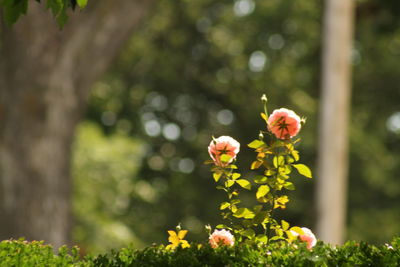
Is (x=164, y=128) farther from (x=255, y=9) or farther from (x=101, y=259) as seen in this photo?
(x=101, y=259)

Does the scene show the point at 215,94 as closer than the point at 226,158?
No

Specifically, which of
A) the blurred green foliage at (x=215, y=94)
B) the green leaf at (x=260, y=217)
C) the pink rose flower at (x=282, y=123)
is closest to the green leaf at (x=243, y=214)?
the green leaf at (x=260, y=217)

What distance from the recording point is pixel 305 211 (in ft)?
72.2

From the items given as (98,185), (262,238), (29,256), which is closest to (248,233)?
(262,238)

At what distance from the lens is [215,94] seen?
25438mm

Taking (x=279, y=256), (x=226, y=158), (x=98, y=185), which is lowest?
(x=279, y=256)

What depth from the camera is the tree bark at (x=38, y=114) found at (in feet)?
33.1

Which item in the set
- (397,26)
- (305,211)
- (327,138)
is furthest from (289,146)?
(305,211)

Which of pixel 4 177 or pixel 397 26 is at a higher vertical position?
pixel 397 26

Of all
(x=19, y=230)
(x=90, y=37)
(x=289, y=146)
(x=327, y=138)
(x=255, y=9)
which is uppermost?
(x=255, y=9)

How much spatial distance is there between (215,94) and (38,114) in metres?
15.5

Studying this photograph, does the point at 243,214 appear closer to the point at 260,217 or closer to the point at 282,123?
the point at 260,217

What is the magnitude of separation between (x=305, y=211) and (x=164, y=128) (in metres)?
6.10

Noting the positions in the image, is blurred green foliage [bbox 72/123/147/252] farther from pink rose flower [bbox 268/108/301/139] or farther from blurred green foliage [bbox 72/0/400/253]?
pink rose flower [bbox 268/108/301/139]
